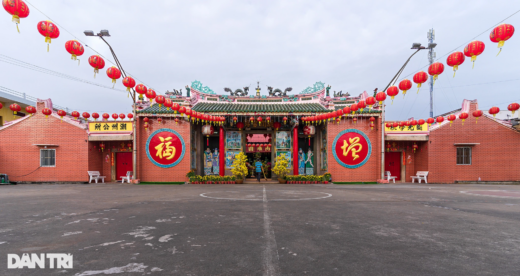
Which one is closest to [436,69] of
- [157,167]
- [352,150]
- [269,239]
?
[269,239]

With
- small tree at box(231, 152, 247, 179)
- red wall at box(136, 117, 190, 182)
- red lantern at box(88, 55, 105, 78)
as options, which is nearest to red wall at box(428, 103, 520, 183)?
small tree at box(231, 152, 247, 179)

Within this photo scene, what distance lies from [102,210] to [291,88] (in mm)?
15828

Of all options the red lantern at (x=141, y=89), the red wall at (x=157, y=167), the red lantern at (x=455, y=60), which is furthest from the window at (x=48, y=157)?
the red lantern at (x=455, y=60)

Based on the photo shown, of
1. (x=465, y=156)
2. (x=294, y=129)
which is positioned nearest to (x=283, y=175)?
(x=294, y=129)

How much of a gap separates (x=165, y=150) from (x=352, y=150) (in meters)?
13.9

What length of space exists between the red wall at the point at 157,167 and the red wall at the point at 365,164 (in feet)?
35.0

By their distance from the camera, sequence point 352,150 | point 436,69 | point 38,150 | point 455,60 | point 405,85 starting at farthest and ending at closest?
point 352,150, point 38,150, point 405,85, point 436,69, point 455,60

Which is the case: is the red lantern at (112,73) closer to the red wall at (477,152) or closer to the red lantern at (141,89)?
the red lantern at (141,89)

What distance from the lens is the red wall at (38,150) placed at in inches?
649

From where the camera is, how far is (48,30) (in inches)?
267

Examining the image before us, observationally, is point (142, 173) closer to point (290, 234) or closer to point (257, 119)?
point (257, 119)

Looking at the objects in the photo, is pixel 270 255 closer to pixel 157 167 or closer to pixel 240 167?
pixel 240 167

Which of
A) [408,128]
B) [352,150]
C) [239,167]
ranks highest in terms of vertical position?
[408,128]

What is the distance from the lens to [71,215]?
20.4ft
